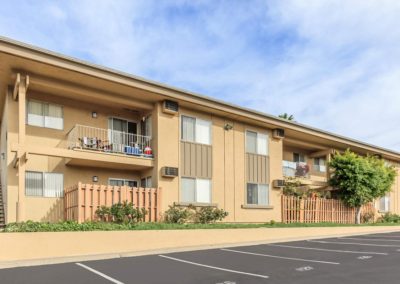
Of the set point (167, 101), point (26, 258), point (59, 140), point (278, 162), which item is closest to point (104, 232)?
point (26, 258)

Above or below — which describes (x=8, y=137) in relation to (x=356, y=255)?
above

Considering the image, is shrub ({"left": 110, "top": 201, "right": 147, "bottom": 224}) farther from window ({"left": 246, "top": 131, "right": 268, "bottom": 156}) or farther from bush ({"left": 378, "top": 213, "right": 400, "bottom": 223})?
bush ({"left": 378, "top": 213, "right": 400, "bottom": 223})

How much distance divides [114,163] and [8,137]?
4.04 metres

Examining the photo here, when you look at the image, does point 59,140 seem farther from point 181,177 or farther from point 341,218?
point 341,218

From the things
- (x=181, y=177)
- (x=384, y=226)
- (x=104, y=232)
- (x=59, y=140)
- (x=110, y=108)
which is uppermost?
(x=110, y=108)

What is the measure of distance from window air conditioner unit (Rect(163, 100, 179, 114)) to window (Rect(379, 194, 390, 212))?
1937 cm

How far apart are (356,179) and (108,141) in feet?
49.6

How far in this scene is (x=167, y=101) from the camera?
1795cm

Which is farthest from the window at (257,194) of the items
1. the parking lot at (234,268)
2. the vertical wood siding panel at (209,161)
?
the parking lot at (234,268)

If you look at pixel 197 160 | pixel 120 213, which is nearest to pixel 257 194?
pixel 197 160

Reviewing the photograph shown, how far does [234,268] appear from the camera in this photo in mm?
10445

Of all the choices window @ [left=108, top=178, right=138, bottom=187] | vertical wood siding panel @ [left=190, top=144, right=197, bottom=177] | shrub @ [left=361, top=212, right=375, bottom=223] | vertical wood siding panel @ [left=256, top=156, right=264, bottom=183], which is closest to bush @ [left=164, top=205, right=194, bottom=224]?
vertical wood siding panel @ [left=190, top=144, right=197, bottom=177]

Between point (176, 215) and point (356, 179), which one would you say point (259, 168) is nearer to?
point (176, 215)

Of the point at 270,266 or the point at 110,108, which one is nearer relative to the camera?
the point at 270,266
